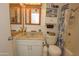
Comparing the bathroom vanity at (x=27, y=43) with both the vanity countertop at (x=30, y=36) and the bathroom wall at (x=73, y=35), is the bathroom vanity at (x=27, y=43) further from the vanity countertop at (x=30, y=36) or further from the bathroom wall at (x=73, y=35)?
the bathroom wall at (x=73, y=35)

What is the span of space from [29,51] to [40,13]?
0.67 meters

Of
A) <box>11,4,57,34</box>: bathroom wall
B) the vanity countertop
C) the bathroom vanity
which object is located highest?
<box>11,4,57,34</box>: bathroom wall

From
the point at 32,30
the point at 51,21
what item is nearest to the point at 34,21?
the point at 32,30

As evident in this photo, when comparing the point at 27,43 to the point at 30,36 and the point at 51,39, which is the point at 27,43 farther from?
the point at 51,39

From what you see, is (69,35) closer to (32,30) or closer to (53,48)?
(53,48)

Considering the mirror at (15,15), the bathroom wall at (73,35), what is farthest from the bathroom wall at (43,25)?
the bathroom wall at (73,35)

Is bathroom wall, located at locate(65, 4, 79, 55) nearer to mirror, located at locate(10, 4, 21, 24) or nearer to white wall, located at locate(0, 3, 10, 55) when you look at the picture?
mirror, located at locate(10, 4, 21, 24)

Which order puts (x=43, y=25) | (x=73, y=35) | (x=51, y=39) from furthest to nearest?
(x=51, y=39) < (x=43, y=25) < (x=73, y=35)

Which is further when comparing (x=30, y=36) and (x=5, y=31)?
(x=30, y=36)

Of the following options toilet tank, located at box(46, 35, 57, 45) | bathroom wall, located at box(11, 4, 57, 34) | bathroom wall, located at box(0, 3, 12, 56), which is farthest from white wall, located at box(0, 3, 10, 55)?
toilet tank, located at box(46, 35, 57, 45)

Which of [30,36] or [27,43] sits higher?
[30,36]

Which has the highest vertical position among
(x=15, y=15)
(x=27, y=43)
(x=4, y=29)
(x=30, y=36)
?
(x=15, y=15)

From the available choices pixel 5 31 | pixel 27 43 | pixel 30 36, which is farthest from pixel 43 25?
pixel 5 31

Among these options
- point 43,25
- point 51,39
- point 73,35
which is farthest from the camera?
point 51,39
